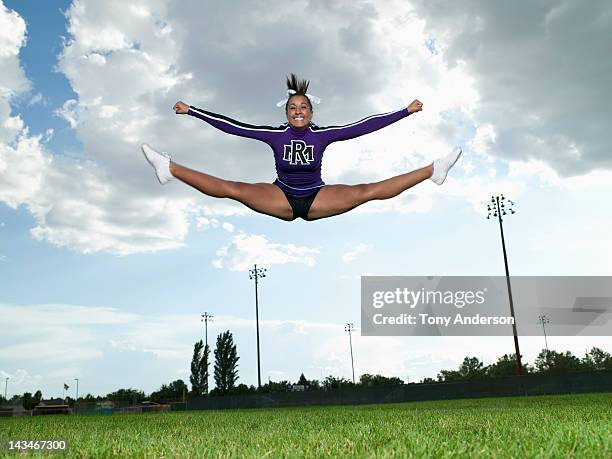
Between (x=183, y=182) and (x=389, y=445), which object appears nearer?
(x=389, y=445)

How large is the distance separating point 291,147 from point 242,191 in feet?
2.80

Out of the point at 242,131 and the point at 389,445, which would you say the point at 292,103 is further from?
the point at 389,445

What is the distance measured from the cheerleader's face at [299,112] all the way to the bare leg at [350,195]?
2.85ft

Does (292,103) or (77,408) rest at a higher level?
(292,103)

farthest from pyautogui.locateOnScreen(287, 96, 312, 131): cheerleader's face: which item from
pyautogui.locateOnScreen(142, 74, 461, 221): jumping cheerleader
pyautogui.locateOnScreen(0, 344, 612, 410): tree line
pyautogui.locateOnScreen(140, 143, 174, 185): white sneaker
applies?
pyautogui.locateOnScreen(0, 344, 612, 410): tree line

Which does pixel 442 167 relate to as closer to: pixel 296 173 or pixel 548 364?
pixel 296 173

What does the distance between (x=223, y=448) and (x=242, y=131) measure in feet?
13.2

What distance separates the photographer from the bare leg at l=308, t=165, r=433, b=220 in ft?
23.4

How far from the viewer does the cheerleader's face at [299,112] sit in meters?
7.31

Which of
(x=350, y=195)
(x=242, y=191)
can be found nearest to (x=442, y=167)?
(x=350, y=195)

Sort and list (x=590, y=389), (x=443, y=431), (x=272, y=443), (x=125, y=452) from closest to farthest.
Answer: (x=125, y=452) → (x=272, y=443) → (x=443, y=431) → (x=590, y=389)

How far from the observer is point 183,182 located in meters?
7.14

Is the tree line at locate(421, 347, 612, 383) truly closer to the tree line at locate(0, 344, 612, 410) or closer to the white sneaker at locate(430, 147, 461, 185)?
the tree line at locate(0, 344, 612, 410)

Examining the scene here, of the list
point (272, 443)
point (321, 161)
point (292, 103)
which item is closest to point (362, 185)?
point (321, 161)
